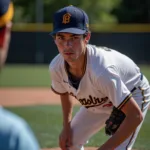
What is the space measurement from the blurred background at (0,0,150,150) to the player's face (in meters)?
2.39

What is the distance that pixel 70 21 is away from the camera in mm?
3293

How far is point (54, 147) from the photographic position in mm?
5438

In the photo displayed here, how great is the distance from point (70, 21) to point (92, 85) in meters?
0.48

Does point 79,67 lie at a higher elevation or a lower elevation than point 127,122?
higher

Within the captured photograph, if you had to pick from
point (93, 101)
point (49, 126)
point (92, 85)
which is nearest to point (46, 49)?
point (49, 126)

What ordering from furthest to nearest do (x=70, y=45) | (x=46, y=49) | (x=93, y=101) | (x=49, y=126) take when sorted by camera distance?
1. (x=46, y=49)
2. (x=49, y=126)
3. (x=93, y=101)
4. (x=70, y=45)

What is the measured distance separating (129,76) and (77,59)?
45 cm

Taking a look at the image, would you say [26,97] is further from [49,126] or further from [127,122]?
[127,122]

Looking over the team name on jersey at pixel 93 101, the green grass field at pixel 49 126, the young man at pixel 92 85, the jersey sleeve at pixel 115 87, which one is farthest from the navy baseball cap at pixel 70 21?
the green grass field at pixel 49 126

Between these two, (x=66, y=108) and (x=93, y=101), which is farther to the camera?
(x=66, y=108)

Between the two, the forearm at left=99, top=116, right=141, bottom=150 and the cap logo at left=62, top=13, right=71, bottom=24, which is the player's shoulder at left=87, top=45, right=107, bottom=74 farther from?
the forearm at left=99, top=116, right=141, bottom=150

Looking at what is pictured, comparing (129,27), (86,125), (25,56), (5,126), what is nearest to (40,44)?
(25,56)

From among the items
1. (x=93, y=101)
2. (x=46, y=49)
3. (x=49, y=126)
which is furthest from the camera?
(x=46, y=49)

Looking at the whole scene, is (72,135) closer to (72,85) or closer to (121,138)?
(72,85)
